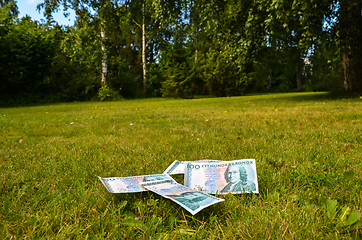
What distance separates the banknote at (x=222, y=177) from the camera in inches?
64.7

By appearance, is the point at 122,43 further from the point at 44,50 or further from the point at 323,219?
the point at 323,219

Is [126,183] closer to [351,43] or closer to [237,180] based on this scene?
[237,180]

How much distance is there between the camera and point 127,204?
59.4 inches

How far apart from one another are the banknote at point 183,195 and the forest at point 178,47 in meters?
6.64

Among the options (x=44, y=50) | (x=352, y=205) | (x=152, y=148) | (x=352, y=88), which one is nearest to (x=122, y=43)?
A: (x=44, y=50)

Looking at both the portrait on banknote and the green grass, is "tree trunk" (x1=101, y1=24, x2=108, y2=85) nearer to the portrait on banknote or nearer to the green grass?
the green grass

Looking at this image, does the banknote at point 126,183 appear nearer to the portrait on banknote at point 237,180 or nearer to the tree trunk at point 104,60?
the portrait on banknote at point 237,180

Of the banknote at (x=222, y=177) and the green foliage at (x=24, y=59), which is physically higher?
the green foliage at (x=24, y=59)

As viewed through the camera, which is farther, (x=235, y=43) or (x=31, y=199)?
(x=235, y=43)

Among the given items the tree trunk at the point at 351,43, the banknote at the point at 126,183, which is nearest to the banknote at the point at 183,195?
the banknote at the point at 126,183

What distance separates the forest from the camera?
8414mm

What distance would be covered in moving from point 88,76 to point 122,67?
283 cm

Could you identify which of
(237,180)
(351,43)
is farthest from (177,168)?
(351,43)

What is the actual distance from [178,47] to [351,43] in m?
13.6
